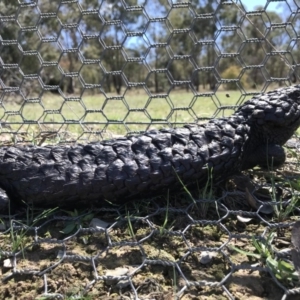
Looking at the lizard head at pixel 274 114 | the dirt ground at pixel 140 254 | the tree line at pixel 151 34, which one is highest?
the tree line at pixel 151 34

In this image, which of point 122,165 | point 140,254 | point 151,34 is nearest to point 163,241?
point 140,254

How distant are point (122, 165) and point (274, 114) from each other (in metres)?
0.47

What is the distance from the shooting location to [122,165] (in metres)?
1.10

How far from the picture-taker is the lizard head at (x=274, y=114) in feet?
4.04

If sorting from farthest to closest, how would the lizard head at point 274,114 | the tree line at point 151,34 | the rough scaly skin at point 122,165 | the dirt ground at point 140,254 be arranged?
the tree line at point 151,34 → the lizard head at point 274,114 → the rough scaly skin at point 122,165 → the dirt ground at point 140,254

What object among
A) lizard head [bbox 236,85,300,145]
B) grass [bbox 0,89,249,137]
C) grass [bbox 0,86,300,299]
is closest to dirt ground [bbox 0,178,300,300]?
grass [bbox 0,86,300,299]

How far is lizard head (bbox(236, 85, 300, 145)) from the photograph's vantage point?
1.23 meters

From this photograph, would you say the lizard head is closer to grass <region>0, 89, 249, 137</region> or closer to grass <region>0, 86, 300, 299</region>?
grass <region>0, 86, 300, 299</region>

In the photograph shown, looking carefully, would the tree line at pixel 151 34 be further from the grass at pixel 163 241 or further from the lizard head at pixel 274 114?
the grass at pixel 163 241

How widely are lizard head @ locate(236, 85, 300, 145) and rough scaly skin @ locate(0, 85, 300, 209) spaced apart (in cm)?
5

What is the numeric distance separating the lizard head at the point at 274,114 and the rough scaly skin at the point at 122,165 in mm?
48

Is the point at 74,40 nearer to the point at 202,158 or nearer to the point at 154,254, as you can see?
the point at 202,158

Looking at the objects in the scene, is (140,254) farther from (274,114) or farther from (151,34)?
(151,34)

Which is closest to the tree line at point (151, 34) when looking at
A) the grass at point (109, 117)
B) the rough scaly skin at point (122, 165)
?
the grass at point (109, 117)
